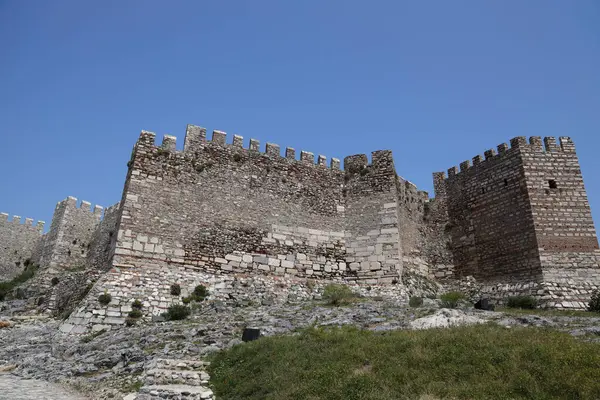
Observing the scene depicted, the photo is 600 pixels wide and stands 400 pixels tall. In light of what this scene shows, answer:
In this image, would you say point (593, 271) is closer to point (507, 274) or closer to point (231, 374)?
point (507, 274)

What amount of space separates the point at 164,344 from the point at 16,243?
29.9 metres

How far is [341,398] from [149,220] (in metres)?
13.2

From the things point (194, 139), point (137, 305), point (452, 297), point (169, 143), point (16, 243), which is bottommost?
point (137, 305)

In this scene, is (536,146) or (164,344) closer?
(164,344)

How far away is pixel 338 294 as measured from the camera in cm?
1981

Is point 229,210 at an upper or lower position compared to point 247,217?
upper

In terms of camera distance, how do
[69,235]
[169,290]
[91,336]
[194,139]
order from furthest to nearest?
1. [69,235]
2. [194,139]
3. [169,290]
4. [91,336]

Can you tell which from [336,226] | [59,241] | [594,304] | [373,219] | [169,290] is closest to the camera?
[594,304]

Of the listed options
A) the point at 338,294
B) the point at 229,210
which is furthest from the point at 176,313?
the point at 338,294

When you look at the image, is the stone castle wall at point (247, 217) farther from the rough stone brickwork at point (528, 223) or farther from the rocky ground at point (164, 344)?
the rough stone brickwork at point (528, 223)

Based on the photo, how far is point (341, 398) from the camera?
8516 mm

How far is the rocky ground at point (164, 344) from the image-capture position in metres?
10.5

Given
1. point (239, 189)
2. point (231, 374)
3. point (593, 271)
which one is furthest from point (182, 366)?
point (593, 271)

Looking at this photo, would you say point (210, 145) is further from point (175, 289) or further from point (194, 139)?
point (175, 289)
